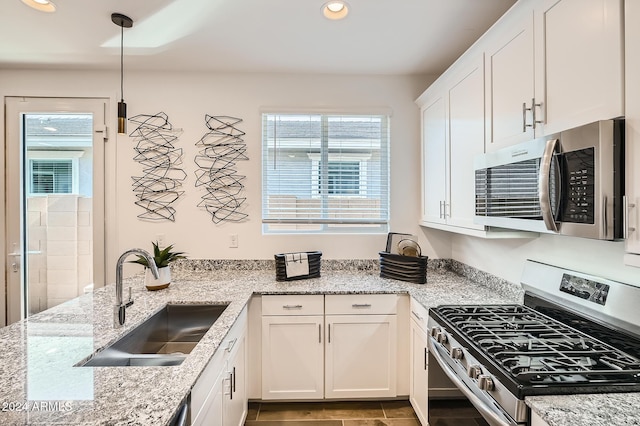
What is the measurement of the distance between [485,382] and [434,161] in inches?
64.1

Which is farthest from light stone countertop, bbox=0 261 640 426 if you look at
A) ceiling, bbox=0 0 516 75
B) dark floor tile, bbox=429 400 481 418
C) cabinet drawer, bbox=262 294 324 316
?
ceiling, bbox=0 0 516 75

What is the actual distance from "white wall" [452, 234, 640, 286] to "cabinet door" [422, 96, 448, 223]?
36cm

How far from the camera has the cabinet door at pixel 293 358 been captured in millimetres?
2143

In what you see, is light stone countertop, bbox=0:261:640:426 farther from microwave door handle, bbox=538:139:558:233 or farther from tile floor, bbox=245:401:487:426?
tile floor, bbox=245:401:487:426

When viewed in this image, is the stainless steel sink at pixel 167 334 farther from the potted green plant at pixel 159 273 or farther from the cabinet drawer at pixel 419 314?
the cabinet drawer at pixel 419 314

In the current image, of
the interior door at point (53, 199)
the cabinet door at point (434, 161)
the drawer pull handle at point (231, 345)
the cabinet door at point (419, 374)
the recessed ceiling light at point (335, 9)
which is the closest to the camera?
the drawer pull handle at point (231, 345)

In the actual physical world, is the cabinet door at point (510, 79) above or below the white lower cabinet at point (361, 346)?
above

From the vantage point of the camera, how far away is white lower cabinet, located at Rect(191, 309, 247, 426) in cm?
115

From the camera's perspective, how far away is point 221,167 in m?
2.66

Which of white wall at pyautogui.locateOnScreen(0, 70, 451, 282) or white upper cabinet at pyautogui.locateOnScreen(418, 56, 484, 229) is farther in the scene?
white wall at pyautogui.locateOnScreen(0, 70, 451, 282)

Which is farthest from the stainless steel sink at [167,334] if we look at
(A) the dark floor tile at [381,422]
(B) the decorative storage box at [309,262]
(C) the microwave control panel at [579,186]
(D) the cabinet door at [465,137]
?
(C) the microwave control panel at [579,186]

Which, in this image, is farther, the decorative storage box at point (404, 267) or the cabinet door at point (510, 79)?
the decorative storage box at point (404, 267)

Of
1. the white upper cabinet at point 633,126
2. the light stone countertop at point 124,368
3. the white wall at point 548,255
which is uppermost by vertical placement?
the white upper cabinet at point 633,126

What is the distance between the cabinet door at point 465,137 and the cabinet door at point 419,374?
732mm
